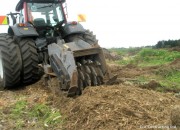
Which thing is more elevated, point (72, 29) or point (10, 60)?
point (72, 29)

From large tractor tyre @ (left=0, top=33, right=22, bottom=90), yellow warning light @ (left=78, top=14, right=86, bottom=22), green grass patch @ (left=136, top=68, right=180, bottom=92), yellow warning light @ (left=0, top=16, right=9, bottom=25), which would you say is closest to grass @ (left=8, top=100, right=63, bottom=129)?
large tractor tyre @ (left=0, top=33, right=22, bottom=90)

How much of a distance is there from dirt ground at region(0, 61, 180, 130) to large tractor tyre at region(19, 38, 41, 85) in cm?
110

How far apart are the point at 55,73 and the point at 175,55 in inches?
346

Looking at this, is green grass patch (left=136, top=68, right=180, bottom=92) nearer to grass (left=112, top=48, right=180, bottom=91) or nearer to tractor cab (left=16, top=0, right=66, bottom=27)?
grass (left=112, top=48, right=180, bottom=91)

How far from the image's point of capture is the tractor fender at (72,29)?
838cm

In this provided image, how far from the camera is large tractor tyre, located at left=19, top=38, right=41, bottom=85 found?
25.2 ft

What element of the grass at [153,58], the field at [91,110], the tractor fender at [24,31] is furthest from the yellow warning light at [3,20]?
the grass at [153,58]

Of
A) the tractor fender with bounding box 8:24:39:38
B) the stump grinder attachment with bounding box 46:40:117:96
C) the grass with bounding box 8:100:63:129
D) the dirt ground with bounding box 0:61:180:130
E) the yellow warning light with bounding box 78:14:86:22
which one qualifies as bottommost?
the grass with bounding box 8:100:63:129

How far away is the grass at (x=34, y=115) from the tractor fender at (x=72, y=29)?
8.36 feet

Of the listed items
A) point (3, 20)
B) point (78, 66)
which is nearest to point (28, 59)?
point (78, 66)

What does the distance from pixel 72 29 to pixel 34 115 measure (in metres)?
3.23

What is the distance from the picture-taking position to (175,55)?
14.6 m

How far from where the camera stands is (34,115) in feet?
18.7

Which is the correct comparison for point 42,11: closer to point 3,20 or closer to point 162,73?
point 3,20
